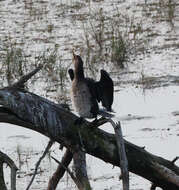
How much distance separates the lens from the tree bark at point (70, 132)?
3922 millimetres

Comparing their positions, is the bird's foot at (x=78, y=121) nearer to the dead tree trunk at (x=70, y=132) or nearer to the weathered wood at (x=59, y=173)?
A: the dead tree trunk at (x=70, y=132)

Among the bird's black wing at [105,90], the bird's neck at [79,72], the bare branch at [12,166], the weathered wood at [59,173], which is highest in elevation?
the bird's neck at [79,72]

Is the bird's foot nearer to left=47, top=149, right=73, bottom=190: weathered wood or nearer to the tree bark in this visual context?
the tree bark

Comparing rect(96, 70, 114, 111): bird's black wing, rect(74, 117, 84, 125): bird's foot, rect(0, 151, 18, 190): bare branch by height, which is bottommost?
rect(0, 151, 18, 190): bare branch

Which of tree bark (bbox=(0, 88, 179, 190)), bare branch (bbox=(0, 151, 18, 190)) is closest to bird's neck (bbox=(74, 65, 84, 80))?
tree bark (bbox=(0, 88, 179, 190))

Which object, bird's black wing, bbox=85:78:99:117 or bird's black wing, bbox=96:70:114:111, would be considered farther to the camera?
bird's black wing, bbox=85:78:99:117

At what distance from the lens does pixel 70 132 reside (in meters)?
4.14

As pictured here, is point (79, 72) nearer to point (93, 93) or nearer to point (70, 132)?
point (93, 93)

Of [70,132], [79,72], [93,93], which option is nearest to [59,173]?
[70,132]

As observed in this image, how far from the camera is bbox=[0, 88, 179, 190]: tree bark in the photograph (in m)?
3.92

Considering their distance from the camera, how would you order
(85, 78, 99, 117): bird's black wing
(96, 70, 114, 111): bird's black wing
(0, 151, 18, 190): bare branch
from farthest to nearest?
(85, 78, 99, 117): bird's black wing, (96, 70, 114, 111): bird's black wing, (0, 151, 18, 190): bare branch

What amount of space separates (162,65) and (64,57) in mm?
1382

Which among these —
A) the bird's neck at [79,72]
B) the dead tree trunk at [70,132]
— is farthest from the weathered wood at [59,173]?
the bird's neck at [79,72]

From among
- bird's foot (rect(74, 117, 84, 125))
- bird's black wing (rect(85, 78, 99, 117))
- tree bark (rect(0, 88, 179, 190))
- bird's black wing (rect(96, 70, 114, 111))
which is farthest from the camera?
bird's black wing (rect(85, 78, 99, 117))
